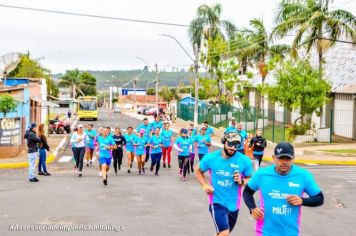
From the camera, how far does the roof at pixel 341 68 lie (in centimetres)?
3196

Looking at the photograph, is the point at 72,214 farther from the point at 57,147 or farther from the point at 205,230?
the point at 57,147

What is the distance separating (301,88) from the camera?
2789 cm

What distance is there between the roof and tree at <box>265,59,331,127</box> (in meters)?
2.56

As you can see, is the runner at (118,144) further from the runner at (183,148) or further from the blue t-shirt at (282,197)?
the blue t-shirt at (282,197)

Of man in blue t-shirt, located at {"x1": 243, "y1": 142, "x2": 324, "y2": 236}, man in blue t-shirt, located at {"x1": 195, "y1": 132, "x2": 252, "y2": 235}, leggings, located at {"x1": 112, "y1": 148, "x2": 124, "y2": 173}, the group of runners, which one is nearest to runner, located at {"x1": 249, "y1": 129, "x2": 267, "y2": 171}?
leggings, located at {"x1": 112, "y1": 148, "x2": 124, "y2": 173}

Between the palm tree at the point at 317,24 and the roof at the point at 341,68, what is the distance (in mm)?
2381

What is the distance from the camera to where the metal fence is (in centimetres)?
2978

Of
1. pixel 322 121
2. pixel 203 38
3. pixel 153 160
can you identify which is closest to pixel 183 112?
pixel 203 38

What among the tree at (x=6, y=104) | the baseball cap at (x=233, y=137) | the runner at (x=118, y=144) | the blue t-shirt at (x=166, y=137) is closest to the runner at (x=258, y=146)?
the blue t-shirt at (x=166, y=137)

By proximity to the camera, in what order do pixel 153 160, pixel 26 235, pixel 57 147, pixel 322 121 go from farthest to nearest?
pixel 322 121
pixel 57 147
pixel 153 160
pixel 26 235

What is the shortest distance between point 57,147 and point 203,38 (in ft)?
102

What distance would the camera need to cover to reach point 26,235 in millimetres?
9367

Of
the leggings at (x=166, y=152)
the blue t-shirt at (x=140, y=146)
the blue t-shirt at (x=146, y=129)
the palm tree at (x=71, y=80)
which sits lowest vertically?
the leggings at (x=166, y=152)

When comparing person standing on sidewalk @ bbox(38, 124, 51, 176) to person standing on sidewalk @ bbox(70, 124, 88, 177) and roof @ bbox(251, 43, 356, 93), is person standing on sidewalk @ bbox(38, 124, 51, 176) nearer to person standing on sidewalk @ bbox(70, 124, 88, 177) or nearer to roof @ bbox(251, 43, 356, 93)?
person standing on sidewalk @ bbox(70, 124, 88, 177)
